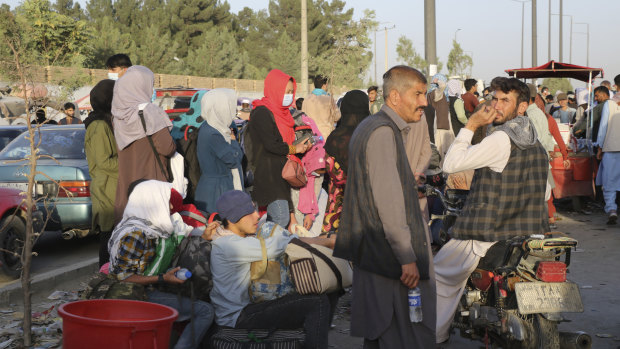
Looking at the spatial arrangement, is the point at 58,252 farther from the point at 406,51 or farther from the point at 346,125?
the point at 406,51

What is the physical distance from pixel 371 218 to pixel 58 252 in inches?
279

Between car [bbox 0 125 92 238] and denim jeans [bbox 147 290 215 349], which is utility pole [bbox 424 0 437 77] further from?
denim jeans [bbox 147 290 215 349]

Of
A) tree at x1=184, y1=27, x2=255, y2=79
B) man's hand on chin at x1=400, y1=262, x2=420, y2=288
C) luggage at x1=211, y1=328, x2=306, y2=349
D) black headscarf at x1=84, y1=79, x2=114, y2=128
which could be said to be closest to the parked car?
black headscarf at x1=84, y1=79, x2=114, y2=128

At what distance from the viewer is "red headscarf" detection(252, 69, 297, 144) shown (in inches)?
320

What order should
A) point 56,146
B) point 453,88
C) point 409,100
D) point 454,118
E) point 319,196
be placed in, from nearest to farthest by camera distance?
point 409,100
point 319,196
point 56,146
point 454,118
point 453,88

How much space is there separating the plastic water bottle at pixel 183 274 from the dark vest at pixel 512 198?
196 centimetres

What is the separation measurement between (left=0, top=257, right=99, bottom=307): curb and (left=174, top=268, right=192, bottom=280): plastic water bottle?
2.23m

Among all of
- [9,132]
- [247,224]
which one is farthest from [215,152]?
[9,132]

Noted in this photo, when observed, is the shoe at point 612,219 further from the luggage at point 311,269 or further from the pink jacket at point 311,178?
the luggage at point 311,269

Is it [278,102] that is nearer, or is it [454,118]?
[278,102]

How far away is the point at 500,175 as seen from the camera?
506 cm

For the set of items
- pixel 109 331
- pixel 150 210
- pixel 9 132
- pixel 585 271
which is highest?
pixel 9 132

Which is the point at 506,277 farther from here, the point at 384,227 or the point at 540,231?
the point at 384,227

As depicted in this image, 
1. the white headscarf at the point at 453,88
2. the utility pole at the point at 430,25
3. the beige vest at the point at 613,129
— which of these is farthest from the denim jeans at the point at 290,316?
the white headscarf at the point at 453,88
